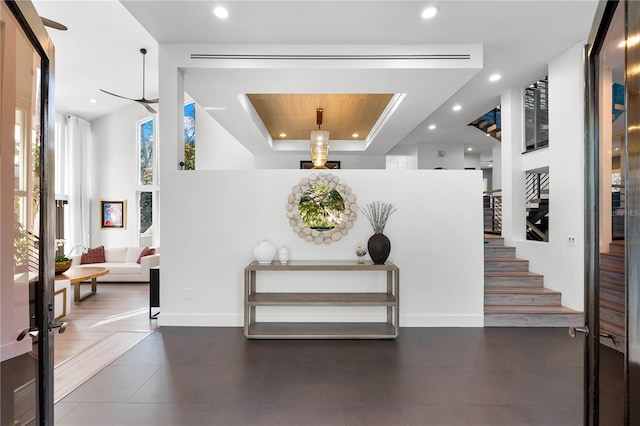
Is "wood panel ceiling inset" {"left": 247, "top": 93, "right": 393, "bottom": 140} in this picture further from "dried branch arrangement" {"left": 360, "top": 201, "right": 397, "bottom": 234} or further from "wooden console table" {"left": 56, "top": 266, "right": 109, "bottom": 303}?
"wooden console table" {"left": 56, "top": 266, "right": 109, "bottom": 303}

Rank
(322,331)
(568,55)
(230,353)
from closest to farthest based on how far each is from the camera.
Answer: (230,353) → (322,331) → (568,55)

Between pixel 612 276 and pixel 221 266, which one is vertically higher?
pixel 612 276

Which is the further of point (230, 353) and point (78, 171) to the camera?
point (78, 171)

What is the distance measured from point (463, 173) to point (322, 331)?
257 centimetres

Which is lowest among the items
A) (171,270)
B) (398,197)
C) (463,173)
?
(171,270)

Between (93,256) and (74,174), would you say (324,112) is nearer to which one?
(93,256)

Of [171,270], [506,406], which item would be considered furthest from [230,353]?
[506,406]

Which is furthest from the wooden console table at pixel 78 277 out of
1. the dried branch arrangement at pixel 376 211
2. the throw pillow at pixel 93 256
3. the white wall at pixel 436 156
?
the white wall at pixel 436 156

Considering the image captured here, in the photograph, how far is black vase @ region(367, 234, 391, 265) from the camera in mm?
3963

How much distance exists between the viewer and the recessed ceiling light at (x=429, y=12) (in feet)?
11.3

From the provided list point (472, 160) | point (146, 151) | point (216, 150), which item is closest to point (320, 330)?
point (216, 150)

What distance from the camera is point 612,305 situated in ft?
4.77

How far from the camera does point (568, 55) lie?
4.46 meters

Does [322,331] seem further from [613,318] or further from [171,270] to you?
[613,318]
